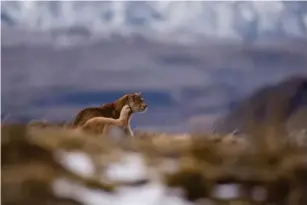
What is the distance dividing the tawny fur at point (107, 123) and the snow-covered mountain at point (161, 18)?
0.26 meters

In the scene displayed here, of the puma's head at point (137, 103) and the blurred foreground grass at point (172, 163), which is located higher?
the puma's head at point (137, 103)

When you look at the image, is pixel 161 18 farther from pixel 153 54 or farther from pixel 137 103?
pixel 137 103

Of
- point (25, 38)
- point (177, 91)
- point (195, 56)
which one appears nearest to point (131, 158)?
point (177, 91)

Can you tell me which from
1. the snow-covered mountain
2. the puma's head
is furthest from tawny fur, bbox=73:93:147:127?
the snow-covered mountain

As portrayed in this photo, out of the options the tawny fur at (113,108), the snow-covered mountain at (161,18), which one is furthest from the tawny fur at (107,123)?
the snow-covered mountain at (161,18)

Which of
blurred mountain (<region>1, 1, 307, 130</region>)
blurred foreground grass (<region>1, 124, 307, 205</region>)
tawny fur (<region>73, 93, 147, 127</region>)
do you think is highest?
blurred mountain (<region>1, 1, 307, 130</region>)

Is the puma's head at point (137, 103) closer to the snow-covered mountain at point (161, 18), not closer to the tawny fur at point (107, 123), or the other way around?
the tawny fur at point (107, 123)

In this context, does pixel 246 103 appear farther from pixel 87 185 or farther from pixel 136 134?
pixel 87 185

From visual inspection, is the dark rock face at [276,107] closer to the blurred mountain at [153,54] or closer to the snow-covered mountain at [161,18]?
the blurred mountain at [153,54]

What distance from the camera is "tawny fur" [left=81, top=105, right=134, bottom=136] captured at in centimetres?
191

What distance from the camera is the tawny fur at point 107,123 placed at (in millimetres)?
1913

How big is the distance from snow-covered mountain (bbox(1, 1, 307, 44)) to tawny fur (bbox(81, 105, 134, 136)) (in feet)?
0.86

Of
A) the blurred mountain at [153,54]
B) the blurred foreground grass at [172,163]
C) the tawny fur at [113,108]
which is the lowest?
the blurred foreground grass at [172,163]

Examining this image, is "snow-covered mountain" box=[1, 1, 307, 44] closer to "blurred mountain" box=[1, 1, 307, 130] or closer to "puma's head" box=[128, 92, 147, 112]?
"blurred mountain" box=[1, 1, 307, 130]
